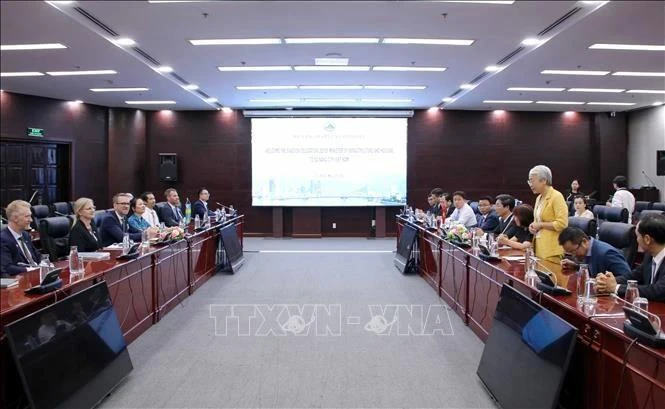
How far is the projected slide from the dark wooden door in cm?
425

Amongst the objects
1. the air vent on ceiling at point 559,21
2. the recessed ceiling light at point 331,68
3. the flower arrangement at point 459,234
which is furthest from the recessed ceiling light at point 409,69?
the flower arrangement at point 459,234

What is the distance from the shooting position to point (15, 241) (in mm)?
3426

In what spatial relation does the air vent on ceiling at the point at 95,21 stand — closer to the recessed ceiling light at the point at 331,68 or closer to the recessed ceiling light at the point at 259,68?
the recessed ceiling light at the point at 259,68

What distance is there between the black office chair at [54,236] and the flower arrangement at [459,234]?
12.9ft

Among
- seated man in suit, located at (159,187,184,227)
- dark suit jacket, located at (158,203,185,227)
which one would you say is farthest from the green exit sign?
dark suit jacket, located at (158,203,185,227)

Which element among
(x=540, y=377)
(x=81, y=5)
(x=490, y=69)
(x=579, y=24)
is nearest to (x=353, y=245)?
(x=490, y=69)

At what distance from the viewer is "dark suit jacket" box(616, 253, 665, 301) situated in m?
2.46

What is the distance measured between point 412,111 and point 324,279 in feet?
20.9

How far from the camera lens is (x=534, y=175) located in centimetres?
381

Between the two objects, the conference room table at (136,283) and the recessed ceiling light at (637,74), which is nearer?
the conference room table at (136,283)

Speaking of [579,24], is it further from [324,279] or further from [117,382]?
[117,382]

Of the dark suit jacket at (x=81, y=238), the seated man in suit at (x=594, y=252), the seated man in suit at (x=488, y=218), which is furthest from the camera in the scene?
the seated man in suit at (x=488, y=218)

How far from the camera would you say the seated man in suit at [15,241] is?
10.8 ft

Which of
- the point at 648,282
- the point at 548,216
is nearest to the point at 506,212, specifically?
the point at 548,216
